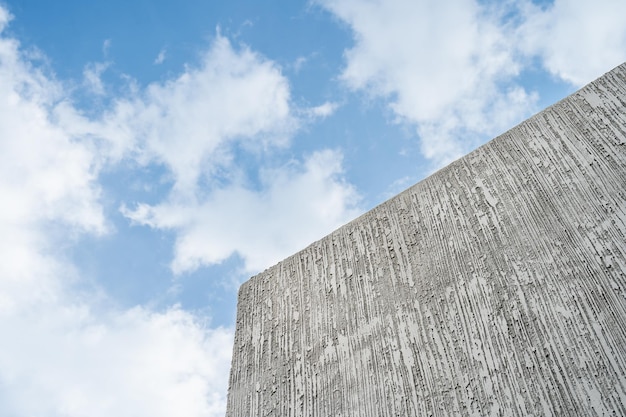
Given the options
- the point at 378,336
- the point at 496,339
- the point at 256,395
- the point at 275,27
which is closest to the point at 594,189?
the point at 496,339

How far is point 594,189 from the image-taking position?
3.00 feet

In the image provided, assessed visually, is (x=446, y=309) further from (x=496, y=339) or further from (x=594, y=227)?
(x=594, y=227)

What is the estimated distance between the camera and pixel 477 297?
0.93 m

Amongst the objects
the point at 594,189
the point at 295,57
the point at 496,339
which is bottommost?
the point at 496,339

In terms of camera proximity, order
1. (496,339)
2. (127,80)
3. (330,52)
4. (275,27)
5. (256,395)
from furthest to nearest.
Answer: (127,80), (275,27), (330,52), (256,395), (496,339)

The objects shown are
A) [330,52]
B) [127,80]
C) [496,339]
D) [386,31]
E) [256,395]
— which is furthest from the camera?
[127,80]

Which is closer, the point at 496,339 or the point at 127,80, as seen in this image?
the point at 496,339

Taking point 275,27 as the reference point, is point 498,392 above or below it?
below

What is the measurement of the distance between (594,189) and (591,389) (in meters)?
0.42

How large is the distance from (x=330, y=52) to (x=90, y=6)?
2407 millimetres

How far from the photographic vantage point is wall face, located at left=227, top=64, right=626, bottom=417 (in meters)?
0.77

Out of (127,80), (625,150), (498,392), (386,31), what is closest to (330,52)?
(386,31)

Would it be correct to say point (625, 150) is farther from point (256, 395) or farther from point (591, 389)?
point (256, 395)

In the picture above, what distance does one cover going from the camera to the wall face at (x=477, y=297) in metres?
0.77
